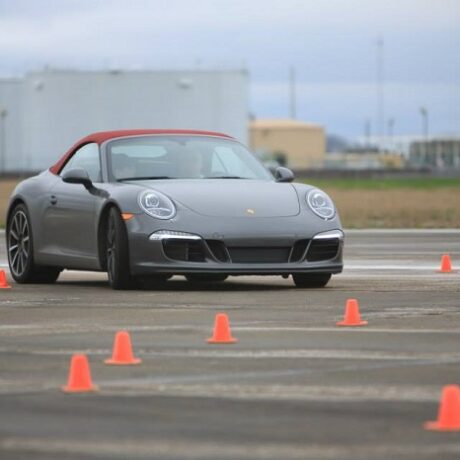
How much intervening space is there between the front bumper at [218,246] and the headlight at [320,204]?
0.38 m

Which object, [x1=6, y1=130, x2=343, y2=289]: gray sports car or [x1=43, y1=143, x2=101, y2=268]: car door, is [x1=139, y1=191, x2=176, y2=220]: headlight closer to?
[x1=6, y1=130, x2=343, y2=289]: gray sports car

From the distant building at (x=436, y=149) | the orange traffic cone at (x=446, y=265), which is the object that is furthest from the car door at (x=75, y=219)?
the distant building at (x=436, y=149)

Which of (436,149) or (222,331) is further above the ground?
(222,331)

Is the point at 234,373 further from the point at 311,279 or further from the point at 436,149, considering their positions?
the point at 436,149

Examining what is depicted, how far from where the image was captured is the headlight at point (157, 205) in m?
14.1

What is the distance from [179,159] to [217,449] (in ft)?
29.7

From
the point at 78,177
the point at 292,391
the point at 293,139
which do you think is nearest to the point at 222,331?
the point at 292,391

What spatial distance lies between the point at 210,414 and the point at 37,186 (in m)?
9.21

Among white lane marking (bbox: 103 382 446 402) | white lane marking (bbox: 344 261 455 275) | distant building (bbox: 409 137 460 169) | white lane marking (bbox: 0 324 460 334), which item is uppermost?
white lane marking (bbox: 103 382 446 402)

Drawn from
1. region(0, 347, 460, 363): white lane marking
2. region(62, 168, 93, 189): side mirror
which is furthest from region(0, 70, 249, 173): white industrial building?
region(0, 347, 460, 363): white lane marking

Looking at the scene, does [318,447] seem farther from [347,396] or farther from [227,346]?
[227,346]

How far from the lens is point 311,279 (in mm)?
14547

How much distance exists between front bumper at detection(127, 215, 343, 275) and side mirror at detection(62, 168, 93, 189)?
0.98m

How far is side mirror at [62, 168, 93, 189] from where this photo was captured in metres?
14.9
